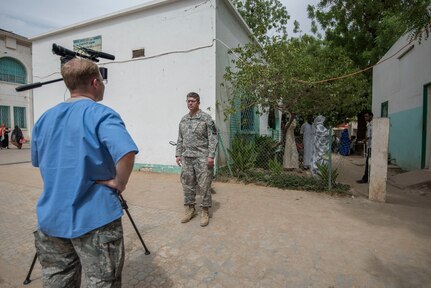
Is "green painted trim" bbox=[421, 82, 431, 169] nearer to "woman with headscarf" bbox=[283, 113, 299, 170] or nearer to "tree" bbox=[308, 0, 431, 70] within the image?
"woman with headscarf" bbox=[283, 113, 299, 170]

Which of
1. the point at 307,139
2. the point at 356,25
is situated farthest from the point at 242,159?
the point at 356,25

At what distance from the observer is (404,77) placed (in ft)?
28.0

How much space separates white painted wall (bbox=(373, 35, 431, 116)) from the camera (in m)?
7.20

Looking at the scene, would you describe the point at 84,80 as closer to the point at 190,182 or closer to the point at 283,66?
the point at 190,182

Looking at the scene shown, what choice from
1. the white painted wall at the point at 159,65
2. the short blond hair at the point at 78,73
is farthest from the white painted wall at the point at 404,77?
the short blond hair at the point at 78,73

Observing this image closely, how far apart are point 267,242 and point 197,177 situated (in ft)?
4.10

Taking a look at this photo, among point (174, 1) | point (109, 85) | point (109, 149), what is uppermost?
point (174, 1)

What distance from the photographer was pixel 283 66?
6246 mm

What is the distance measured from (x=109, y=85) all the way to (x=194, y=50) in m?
3.01

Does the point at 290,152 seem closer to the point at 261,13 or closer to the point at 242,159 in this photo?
the point at 242,159

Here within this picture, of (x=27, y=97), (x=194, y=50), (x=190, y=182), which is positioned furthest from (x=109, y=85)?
(x=27, y=97)

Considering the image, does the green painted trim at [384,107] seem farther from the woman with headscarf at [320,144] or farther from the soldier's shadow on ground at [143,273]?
the soldier's shadow on ground at [143,273]

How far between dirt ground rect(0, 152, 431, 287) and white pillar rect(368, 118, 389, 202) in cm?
26

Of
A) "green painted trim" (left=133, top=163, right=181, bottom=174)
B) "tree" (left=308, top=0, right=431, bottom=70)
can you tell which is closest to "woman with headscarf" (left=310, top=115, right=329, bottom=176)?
"green painted trim" (left=133, top=163, right=181, bottom=174)
